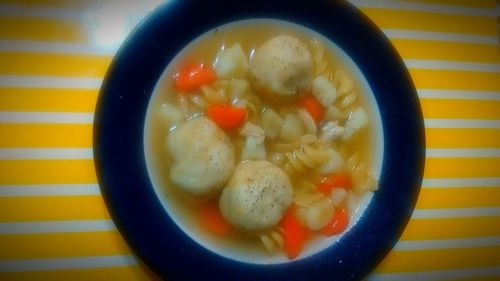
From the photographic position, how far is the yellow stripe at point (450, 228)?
168 centimetres

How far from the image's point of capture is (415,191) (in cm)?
146

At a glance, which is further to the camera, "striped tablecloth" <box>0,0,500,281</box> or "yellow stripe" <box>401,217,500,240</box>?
"yellow stripe" <box>401,217,500,240</box>

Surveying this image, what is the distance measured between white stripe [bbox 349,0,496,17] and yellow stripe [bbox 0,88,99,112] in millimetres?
999

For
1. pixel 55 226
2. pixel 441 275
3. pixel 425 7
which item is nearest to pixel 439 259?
pixel 441 275

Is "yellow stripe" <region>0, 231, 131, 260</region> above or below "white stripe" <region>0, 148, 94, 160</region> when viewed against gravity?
below

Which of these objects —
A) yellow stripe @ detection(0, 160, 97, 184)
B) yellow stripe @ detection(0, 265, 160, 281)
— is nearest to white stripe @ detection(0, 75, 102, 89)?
yellow stripe @ detection(0, 160, 97, 184)

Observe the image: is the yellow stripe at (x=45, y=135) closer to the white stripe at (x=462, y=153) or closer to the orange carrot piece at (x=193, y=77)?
the orange carrot piece at (x=193, y=77)

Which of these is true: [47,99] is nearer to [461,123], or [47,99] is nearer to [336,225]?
[336,225]

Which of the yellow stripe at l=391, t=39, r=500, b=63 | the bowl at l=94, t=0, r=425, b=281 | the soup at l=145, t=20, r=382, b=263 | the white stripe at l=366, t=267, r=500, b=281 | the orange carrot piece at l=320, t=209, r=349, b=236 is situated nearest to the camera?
the bowl at l=94, t=0, r=425, b=281

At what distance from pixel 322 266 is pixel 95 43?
1007mm

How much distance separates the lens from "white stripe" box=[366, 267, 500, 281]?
163 centimetres

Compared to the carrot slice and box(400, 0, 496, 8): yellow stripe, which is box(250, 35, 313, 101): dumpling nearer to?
the carrot slice

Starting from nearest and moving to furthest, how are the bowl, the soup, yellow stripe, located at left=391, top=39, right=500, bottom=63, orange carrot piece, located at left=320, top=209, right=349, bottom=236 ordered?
the bowl, the soup, orange carrot piece, located at left=320, top=209, right=349, bottom=236, yellow stripe, located at left=391, top=39, right=500, bottom=63

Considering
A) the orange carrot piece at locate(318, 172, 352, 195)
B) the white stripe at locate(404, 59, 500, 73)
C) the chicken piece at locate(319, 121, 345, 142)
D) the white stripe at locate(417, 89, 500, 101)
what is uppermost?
the white stripe at locate(404, 59, 500, 73)
